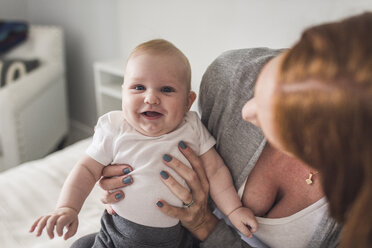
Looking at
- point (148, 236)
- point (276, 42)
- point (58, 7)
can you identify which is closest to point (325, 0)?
point (276, 42)

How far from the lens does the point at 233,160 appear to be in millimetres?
842

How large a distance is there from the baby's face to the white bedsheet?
0.45m

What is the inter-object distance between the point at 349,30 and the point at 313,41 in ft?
0.15

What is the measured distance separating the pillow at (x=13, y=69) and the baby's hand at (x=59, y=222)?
5.71 feet

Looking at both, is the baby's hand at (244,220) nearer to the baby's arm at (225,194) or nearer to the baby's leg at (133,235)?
the baby's arm at (225,194)

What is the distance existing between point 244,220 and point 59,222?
0.40 meters

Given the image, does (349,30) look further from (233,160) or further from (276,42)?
(276,42)

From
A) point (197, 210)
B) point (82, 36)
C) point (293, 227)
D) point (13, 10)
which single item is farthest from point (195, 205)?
point (13, 10)

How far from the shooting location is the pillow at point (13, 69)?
220 centimetres

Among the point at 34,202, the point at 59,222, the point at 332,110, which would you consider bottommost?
the point at 34,202

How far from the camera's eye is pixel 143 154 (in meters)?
0.81

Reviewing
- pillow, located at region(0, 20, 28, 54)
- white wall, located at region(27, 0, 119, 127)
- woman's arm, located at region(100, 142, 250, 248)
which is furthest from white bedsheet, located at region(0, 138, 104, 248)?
pillow, located at region(0, 20, 28, 54)

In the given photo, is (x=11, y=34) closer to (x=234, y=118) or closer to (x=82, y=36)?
(x=82, y=36)

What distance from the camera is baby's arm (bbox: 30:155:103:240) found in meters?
0.71
